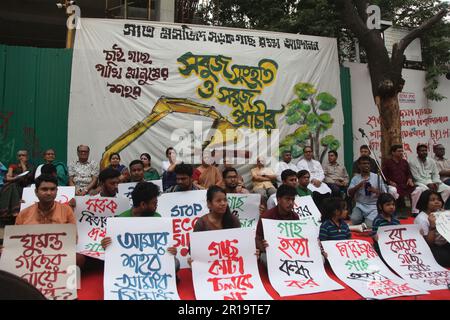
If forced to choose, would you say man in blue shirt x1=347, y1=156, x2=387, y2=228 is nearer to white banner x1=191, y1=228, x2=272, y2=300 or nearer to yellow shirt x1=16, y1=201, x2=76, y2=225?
white banner x1=191, y1=228, x2=272, y2=300

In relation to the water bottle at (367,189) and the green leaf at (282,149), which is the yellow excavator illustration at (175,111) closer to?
the green leaf at (282,149)

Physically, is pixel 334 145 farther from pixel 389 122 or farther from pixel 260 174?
pixel 260 174

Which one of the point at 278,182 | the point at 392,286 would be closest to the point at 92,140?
the point at 278,182

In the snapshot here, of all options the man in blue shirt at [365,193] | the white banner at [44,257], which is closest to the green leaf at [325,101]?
the man in blue shirt at [365,193]

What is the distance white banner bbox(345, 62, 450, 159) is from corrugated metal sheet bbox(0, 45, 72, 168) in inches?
244

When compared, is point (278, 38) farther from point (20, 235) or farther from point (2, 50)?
point (20, 235)

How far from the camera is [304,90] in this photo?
850 cm

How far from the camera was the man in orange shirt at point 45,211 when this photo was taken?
3764mm

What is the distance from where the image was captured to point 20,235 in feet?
11.0

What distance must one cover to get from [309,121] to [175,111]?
280 cm

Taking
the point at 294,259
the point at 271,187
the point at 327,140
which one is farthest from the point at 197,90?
the point at 294,259

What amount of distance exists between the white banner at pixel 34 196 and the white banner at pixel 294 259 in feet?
8.92

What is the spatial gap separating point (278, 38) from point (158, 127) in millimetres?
3176

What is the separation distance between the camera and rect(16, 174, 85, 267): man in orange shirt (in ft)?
12.3
